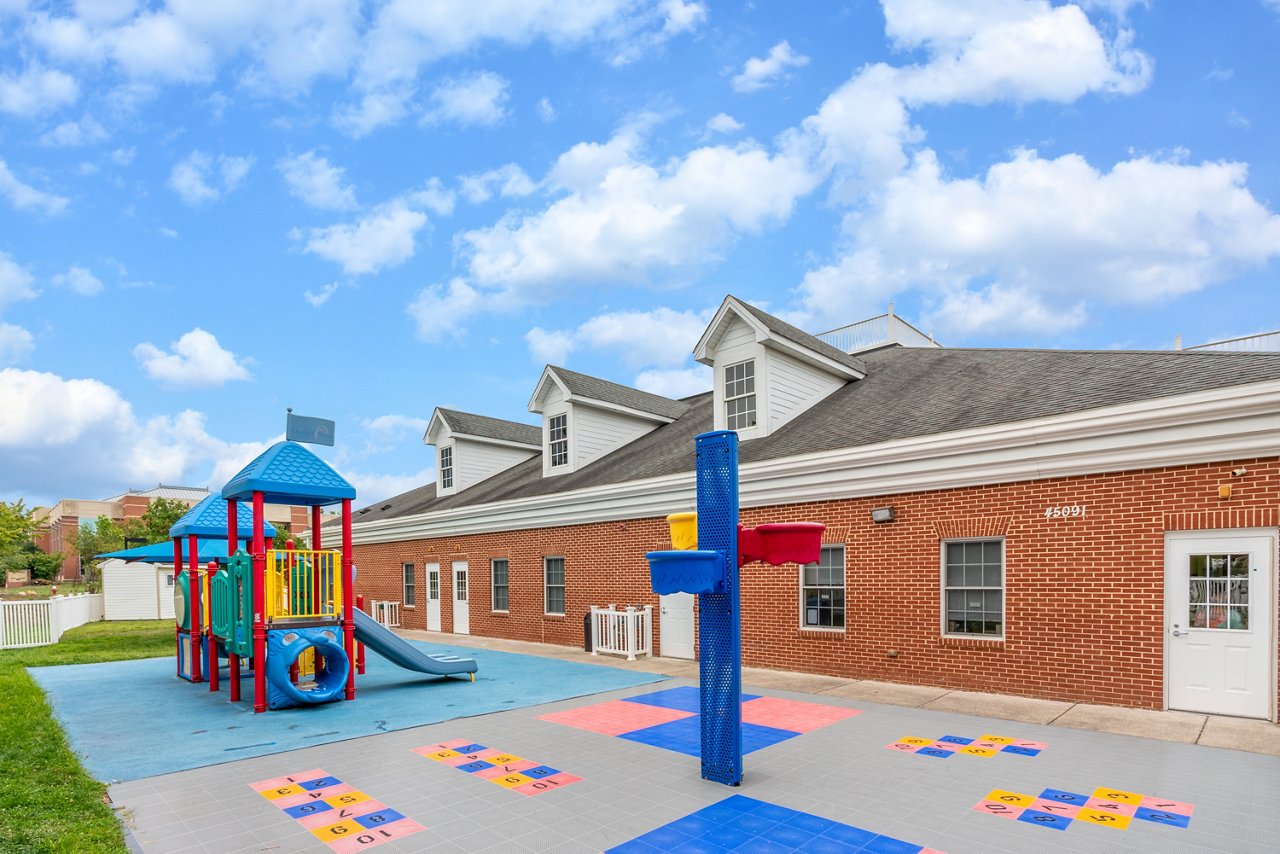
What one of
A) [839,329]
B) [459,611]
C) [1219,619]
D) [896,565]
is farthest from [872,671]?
[459,611]

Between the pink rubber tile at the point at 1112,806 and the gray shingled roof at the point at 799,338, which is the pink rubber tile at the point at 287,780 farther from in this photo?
the gray shingled roof at the point at 799,338

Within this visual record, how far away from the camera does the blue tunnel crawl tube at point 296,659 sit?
11328mm

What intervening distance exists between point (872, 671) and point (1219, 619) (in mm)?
4676

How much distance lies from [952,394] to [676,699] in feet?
23.0

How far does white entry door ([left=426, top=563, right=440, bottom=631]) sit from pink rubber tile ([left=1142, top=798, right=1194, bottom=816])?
19.5 metres

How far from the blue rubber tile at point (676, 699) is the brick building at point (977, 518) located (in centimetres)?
239

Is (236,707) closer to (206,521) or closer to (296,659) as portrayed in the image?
(296,659)

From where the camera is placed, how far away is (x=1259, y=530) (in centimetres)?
914

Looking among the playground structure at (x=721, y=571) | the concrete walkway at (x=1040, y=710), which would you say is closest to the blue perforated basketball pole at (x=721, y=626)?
the playground structure at (x=721, y=571)

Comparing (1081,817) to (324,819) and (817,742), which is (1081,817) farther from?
(324,819)

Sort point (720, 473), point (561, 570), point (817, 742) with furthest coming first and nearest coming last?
point (561, 570), point (817, 742), point (720, 473)

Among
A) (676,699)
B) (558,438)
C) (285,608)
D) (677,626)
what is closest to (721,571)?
(676,699)

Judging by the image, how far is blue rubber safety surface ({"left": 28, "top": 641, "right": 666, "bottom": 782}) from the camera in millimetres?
8859

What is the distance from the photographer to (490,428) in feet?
88.8
